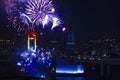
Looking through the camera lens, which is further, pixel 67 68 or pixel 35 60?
pixel 67 68

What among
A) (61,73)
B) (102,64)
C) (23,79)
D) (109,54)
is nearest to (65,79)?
(61,73)

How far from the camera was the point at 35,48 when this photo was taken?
48812mm

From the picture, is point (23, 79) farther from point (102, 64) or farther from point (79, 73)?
point (102, 64)

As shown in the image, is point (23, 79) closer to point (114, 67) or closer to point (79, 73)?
point (79, 73)

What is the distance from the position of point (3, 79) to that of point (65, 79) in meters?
39.8

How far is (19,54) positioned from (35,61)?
11.3 ft

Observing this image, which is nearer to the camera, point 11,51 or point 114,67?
point 11,51

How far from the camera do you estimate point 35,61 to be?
44625mm

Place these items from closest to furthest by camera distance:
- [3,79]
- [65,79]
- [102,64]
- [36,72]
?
[3,79] → [36,72] → [65,79] → [102,64]

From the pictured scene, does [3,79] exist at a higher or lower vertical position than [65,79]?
higher

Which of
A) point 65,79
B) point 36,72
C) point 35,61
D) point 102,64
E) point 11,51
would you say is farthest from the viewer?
point 102,64

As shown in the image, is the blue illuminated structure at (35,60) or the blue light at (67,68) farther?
the blue light at (67,68)

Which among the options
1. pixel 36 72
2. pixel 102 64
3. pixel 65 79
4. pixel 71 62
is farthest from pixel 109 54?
pixel 36 72

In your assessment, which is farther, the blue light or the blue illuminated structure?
the blue light
